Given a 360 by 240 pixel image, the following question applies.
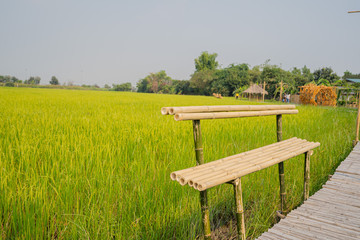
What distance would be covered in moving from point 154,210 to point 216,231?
1.83 feet

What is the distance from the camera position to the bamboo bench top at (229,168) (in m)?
1.39

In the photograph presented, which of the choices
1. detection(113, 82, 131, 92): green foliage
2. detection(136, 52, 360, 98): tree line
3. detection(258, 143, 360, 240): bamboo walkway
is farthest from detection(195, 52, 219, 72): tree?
detection(258, 143, 360, 240): bamboo walkway

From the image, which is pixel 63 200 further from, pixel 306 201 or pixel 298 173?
pixel 298 173

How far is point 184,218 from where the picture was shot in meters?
1.86

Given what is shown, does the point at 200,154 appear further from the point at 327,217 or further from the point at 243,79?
Result: the point at 243,79

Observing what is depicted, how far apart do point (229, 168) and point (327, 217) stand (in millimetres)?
1189

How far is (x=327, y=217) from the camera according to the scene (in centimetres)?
215

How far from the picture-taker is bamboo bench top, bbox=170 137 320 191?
1.39 meters

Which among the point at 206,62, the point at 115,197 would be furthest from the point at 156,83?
the point at 115,197

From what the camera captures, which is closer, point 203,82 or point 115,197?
point 115,197

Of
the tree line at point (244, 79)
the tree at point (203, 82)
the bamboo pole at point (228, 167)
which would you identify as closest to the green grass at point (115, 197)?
the bamboo pole at point (228, 167)

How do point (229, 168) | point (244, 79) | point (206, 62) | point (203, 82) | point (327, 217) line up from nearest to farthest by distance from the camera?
1. point (229, 168)
2. point (327, 217)
3. point (244, 79)
4. point (203, 82)
5. point (206, 62)

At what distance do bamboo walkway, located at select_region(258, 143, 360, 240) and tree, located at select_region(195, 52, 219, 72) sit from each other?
6885cm

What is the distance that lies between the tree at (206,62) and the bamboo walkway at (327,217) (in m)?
68.9
